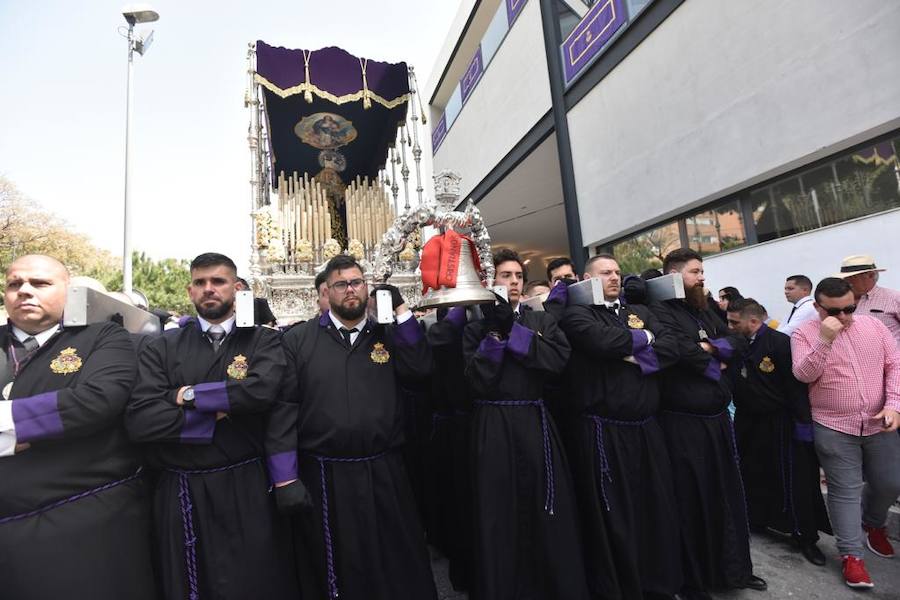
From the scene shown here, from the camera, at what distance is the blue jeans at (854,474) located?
114 inches

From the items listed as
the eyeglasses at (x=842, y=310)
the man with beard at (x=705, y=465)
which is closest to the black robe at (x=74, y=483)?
the man with beard at (x=705, y=465)

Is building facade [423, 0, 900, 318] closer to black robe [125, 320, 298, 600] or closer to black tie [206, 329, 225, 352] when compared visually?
black robe [125, 320, 298, 600]

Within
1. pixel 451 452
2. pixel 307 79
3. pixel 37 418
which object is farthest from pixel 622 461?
pixel 307 79

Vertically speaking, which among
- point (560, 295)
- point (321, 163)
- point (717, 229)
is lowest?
point (560, 295)

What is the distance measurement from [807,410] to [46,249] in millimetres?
24563

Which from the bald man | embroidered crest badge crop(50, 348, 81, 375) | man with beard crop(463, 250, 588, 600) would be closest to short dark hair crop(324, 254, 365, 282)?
man with beard crop(463, 250, 588, 600)

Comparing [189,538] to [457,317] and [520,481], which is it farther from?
[457,317]

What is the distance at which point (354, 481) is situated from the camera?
243cm

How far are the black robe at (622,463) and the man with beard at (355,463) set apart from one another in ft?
3.28

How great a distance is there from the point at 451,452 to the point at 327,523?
1271 millimetres

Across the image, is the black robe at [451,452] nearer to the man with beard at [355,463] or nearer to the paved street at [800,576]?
the paved street at [800,576]

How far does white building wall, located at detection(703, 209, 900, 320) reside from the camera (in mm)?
4469

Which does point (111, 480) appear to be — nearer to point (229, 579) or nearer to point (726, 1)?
point (229, 579)

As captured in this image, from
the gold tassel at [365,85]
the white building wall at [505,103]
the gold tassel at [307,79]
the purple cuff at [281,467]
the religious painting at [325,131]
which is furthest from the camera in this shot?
the white building wall at [505,103]
